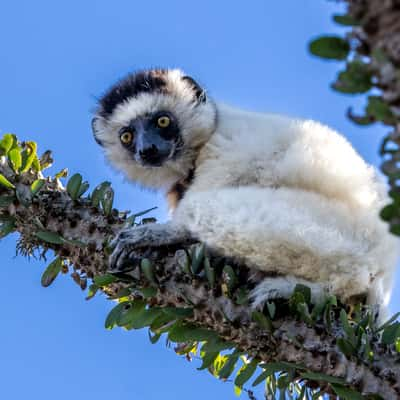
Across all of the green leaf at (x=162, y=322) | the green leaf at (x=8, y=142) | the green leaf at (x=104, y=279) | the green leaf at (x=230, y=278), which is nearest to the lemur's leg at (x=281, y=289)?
the green leaf at (x=230, y=278)

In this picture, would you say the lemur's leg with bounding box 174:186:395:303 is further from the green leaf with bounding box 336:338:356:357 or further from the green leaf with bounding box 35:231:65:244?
the green leaf with bounding box 35:231:65:244

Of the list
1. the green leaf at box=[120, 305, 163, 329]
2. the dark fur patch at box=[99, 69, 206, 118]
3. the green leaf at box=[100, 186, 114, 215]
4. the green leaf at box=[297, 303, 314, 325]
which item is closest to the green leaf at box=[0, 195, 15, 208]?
the green leaf at box=[100, 186, 114, 215]

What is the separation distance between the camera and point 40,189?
3992mm

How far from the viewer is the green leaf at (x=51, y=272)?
13.3ft

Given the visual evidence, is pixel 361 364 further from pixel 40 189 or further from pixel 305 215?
pixel 40 189

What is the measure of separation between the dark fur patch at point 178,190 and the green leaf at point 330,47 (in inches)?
135

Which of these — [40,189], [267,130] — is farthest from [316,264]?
[40,189]

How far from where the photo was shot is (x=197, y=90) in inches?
243

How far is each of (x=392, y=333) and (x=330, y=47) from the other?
1962 millimetres

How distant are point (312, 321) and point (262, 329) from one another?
0.26 m

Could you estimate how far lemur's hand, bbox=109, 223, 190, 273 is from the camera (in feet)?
12.0

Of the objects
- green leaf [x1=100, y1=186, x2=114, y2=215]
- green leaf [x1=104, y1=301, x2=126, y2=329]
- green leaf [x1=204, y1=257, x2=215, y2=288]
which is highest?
green leaf [x1=100, y1=186, x2=114, y2=215]

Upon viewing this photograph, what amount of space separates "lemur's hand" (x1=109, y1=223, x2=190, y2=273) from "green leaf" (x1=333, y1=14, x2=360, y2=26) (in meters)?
2.28

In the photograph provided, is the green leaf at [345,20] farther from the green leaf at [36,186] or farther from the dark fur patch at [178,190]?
the dark fur patch at [178,190]
